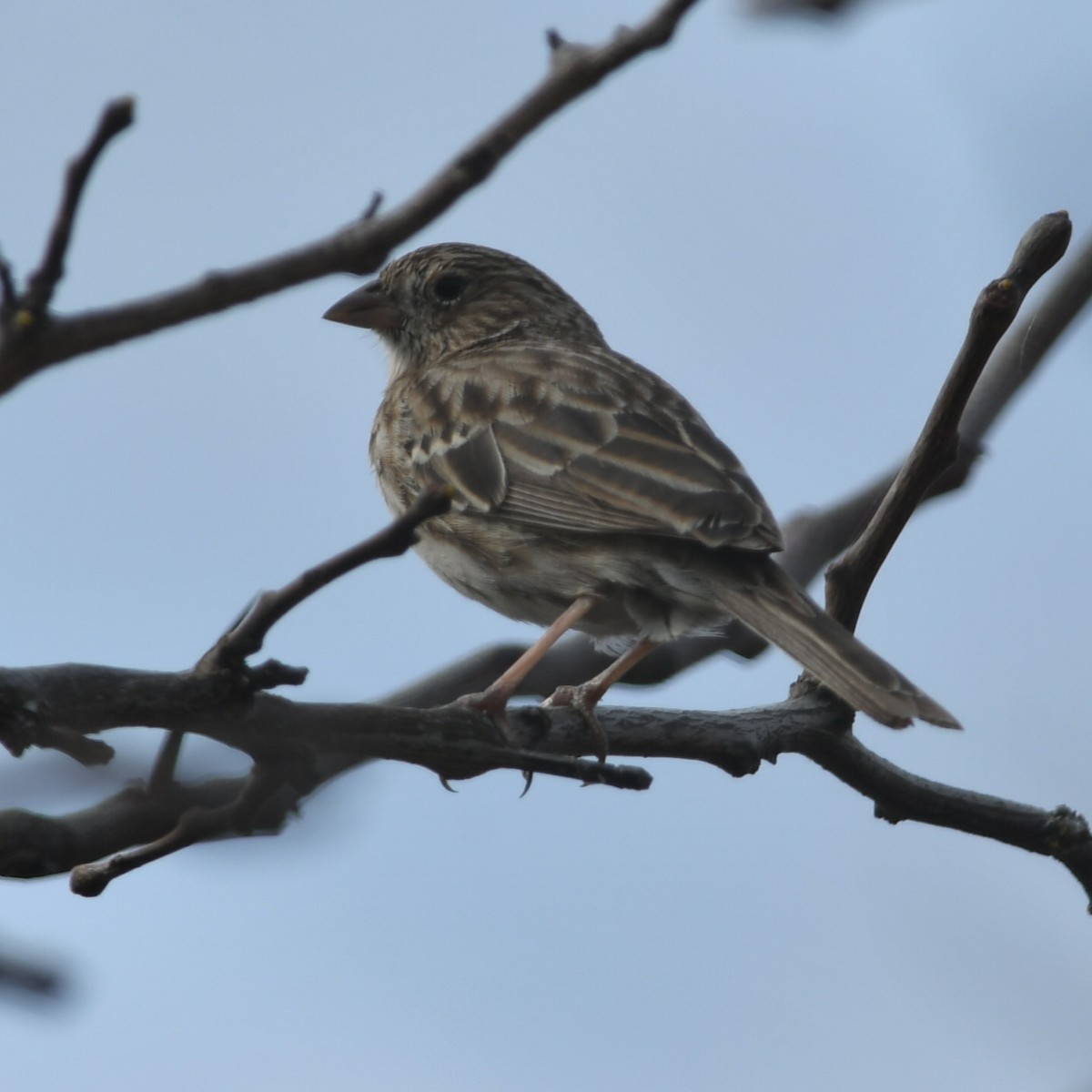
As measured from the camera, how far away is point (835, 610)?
4.70 m

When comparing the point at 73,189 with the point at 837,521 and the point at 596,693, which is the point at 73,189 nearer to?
the point at 596,693

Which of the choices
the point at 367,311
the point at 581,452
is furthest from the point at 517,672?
the point at 367,311

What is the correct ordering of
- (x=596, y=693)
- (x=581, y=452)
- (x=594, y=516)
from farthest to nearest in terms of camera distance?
(x=581, y=452) < (x=594, y=516) < (x=596, y=693)

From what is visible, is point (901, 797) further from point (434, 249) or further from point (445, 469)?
point (434, 249)

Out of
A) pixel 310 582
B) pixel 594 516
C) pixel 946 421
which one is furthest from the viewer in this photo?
pixel 594 516

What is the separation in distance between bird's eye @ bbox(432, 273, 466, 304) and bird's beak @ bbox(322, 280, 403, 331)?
236 millimetres

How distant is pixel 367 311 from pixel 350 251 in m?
5.57

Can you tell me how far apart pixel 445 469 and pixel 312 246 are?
12.6 ft

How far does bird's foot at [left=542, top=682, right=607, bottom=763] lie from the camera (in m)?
4.30

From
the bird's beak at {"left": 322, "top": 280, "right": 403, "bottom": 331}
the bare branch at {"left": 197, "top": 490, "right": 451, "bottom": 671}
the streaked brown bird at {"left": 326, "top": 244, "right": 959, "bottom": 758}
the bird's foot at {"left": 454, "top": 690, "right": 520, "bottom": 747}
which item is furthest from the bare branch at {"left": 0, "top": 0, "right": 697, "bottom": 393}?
the bird's beak at {"left": 322, "top": 280, "right": 403, "bottom": 331}

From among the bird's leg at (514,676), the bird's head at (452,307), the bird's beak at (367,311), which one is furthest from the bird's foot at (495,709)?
the bird's beak at (367,311)

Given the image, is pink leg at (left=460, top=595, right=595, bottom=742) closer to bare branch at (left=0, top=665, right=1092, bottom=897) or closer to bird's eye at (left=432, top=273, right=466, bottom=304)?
bare branch at (left=0, top=665, right=1092, bottom=897)

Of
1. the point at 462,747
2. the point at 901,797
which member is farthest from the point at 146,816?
the point at 901,797

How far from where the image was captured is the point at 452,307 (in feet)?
26.2
